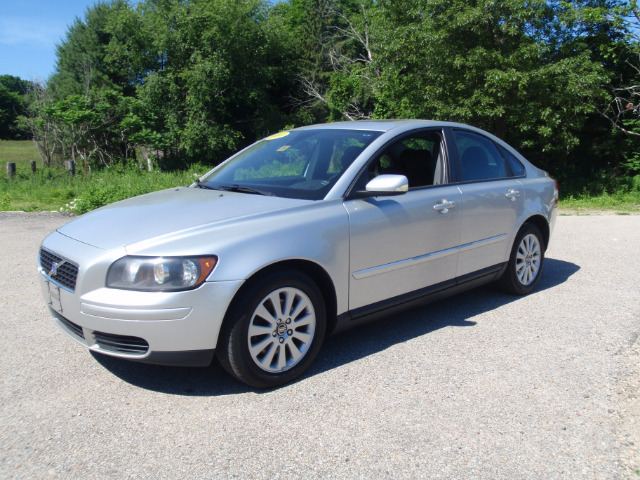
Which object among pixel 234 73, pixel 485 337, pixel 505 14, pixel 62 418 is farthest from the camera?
pixel 234 73

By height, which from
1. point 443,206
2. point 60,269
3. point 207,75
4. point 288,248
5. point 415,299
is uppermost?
point 207,75

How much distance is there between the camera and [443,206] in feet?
14.6

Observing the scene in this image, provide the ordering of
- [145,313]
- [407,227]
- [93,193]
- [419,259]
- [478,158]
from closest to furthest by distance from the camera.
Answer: [145,313]
[407,227]
[419,259]
[478,158]
[93,193]

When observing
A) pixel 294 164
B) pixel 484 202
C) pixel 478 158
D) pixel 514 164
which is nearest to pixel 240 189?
pixel 294 164

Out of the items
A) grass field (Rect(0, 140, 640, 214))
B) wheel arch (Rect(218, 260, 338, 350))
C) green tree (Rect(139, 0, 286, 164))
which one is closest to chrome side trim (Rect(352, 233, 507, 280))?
wheel arch (Rect(218, 260, 338, 350))

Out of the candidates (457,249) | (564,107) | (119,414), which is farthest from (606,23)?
(119,414)

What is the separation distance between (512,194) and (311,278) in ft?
8.12

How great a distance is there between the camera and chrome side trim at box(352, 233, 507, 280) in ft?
12.8

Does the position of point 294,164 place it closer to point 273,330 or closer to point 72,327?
point 273,330

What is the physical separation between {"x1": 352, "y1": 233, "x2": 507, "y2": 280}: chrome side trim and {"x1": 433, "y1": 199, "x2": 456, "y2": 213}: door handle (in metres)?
0.33

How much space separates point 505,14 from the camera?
14906 millimetres

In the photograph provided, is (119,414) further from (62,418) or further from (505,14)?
(505,14)

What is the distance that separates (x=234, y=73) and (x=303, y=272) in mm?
29566

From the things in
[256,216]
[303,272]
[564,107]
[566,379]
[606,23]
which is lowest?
[566,379]
